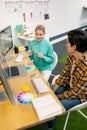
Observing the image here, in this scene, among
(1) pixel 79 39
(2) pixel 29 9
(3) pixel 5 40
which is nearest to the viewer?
(1) pixel 79 39

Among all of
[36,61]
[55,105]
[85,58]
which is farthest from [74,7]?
[55,105]

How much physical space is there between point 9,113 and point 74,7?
4.85 meters

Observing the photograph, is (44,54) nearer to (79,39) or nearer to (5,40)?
(5,40)

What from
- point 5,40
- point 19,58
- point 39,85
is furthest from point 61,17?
point 39,85

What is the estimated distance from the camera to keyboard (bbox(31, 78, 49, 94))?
5.51 ft

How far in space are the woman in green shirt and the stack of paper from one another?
3.07 ft

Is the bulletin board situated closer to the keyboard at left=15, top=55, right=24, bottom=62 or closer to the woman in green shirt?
the woman in green shirt

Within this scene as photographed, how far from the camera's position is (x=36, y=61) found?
2613 mm

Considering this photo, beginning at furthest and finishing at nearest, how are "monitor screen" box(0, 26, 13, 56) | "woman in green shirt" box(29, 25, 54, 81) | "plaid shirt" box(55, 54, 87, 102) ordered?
"woman in green shirt" box(29, 25, 54, 81)
"monitor screen" box(0, 26, 13, 56)
"plaid shirt" box(55, 54, 87, 102)

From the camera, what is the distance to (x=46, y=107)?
1437mm

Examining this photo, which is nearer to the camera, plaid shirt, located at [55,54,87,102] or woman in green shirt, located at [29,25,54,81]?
plaid shirt, located at [55,54,87,102]

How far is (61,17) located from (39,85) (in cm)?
391

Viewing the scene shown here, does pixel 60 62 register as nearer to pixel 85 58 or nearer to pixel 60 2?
pixel 60 2

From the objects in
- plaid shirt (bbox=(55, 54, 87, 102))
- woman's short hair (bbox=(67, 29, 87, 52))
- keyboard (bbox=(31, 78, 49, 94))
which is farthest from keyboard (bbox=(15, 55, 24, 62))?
woman's short hair (bbox=(67, 29, 87, 52))
